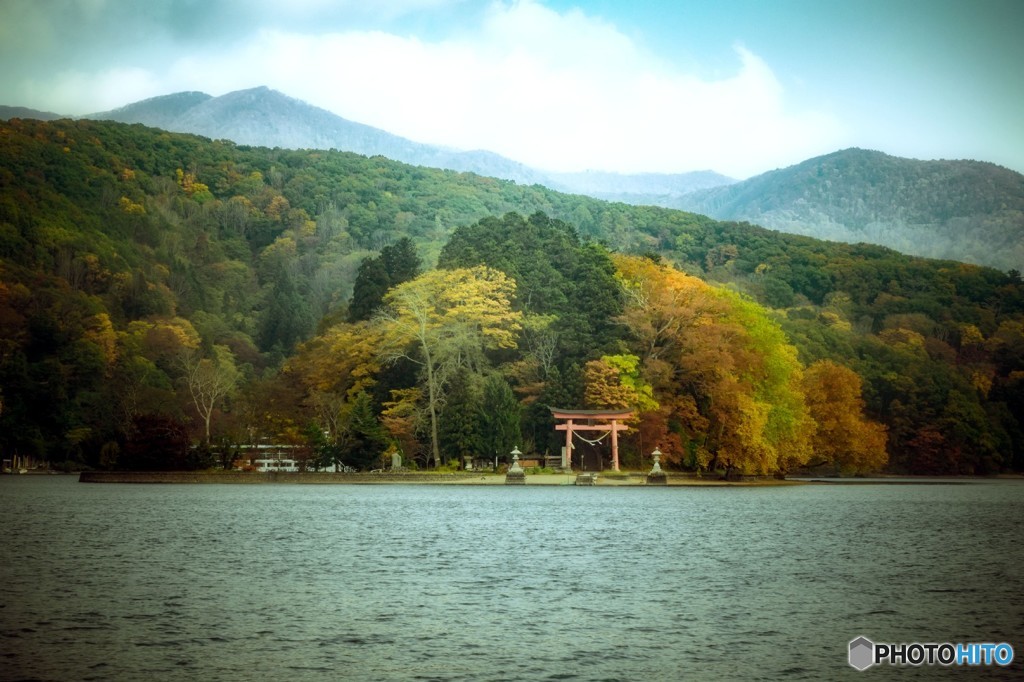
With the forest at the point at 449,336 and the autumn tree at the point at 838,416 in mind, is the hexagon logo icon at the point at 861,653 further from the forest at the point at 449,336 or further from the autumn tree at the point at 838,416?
the autumn tree at the point at 838,416

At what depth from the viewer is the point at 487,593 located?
20594 mm

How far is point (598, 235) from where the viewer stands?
145m

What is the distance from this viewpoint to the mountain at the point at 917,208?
6009 inches

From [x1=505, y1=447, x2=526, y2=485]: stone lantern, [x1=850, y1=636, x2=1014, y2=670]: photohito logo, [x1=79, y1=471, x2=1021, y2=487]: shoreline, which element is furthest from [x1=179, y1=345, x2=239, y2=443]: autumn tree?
[x1=850, y1=636, x2=1014, y2=670]: photohito logo

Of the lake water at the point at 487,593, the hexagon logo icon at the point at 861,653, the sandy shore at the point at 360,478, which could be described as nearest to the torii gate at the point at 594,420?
the sandy shore at the point at 360,478

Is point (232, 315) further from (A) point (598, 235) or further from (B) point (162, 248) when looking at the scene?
(A) point (598, 235)

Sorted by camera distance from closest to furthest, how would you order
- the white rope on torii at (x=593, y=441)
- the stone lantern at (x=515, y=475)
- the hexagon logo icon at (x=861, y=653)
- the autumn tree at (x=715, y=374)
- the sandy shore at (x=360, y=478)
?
the hexagon logo icon at (x=861, y=653) → the stone lantern at (x=515, y=475) → the sandy shore at (x=360, y=478) → the white rope on torii at (x=593, y=441) → the autumn tree at (x=715, y=374)

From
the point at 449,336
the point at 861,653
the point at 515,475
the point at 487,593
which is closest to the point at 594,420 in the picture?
the point at 515,475

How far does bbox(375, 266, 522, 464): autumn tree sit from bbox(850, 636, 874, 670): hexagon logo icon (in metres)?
48.6

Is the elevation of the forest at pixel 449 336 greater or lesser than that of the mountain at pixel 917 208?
lesser

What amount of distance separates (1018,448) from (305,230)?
86.0 m

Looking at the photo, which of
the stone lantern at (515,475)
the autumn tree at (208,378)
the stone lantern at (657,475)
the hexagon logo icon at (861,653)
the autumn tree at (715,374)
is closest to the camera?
the hexagon logo icon at (861,653)

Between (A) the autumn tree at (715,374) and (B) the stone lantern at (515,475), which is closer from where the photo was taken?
(B) the stone lantern at (515,475)

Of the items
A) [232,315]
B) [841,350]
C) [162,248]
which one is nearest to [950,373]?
[841,350]
